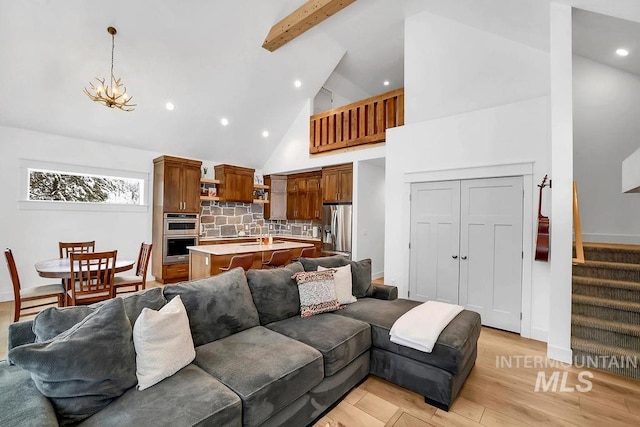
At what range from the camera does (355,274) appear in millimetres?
3287

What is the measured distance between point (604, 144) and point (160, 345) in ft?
20.5

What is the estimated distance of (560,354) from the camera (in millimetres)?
2844

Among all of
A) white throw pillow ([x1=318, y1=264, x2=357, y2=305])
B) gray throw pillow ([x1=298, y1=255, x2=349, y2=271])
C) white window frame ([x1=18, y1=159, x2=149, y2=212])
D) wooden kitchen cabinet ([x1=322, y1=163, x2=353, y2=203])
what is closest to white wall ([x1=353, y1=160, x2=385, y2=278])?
wooden kitchen cabinet ([x1=322, y1=163, x2=353, y2=203])

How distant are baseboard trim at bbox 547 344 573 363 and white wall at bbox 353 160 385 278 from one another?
3405 mm

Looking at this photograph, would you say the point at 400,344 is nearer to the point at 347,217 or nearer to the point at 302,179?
the point at 347,217

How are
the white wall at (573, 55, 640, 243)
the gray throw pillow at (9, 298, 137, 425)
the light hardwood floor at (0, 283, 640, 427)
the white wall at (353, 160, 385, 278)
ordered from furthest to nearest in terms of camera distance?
the white wall at (353, 160, 385, 278) → the white wall at (573, 55, 640, 243) → the light hardwood floor at (0, 283, 640, 427) → the gray throw pillow at (9, 298, 137, 425)

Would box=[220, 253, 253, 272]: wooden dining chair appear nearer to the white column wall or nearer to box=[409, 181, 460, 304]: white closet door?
box=[409, 181, 460, 304]: white closet door

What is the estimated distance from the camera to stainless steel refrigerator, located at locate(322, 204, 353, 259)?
5.94 meters

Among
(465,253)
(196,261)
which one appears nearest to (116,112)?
(196,261)

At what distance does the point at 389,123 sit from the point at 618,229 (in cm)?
390

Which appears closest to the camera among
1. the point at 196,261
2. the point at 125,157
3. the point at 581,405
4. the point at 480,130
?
the point at 581,405

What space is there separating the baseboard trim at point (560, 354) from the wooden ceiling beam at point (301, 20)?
5.05m

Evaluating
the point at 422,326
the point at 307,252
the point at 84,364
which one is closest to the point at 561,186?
the point at 422,326

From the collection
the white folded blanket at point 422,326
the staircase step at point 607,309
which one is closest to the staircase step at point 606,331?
the staircase step at point 607,309
